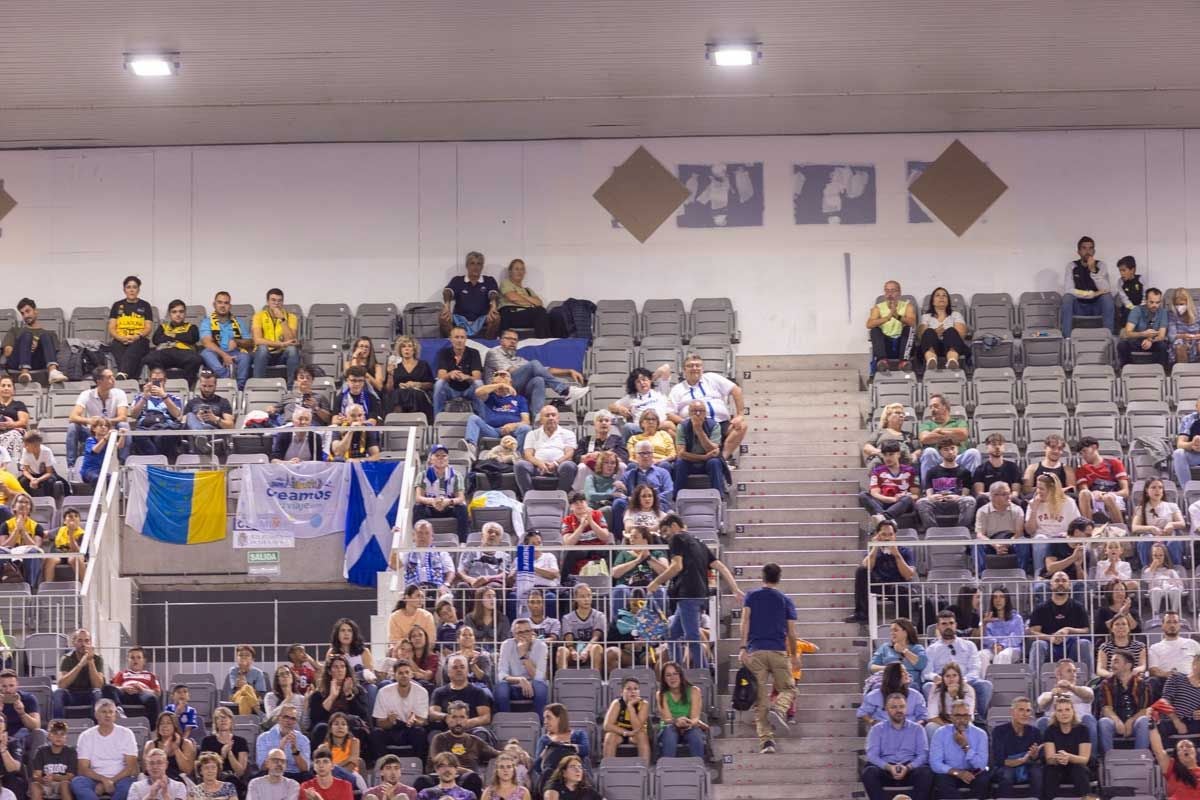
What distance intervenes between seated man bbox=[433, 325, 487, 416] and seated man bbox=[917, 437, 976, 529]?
465cm

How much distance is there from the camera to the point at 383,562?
18.9 m

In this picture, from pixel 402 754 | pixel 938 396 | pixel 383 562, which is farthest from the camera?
pixel 938 396

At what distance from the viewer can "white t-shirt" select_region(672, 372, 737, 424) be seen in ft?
67.5

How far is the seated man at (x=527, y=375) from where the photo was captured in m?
21.4

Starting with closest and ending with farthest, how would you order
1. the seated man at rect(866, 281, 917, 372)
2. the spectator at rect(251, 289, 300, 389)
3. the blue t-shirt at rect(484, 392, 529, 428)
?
the blue t-shirt at rect(484, 392, 529, 428) < the seated man at rect(866, 281, 917, 372) < the spectator at rect(251, 289, 300, 389)

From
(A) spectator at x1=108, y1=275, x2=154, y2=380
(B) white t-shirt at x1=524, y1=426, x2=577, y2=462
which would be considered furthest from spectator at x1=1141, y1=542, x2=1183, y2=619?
(A) spectator at x1=108, y1=275, x2=154, y2=380

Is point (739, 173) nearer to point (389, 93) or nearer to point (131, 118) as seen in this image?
point (389, 93)

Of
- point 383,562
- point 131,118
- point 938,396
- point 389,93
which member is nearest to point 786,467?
point 938,396

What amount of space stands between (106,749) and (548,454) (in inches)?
228

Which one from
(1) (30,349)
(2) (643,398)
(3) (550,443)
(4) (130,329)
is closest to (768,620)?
(3) (550,443)

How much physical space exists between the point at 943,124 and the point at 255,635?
9664 millimetres

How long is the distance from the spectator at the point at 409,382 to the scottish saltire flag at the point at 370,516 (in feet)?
6.99

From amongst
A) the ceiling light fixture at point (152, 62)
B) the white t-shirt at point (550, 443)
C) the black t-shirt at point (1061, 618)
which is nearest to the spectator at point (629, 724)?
the black t-shirt at point (1061, 618)

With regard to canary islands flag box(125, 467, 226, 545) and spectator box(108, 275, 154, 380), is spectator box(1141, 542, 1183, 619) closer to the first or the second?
canary islands flag box(125, 467, 226, 545)
